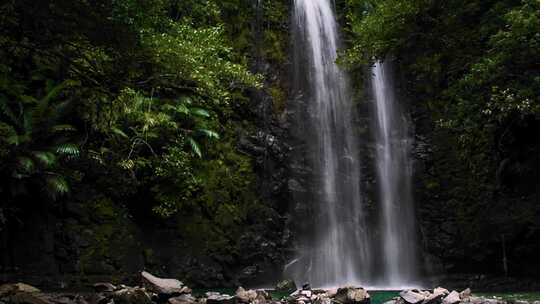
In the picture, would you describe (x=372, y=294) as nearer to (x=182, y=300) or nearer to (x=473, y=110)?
(x=473, y=110)

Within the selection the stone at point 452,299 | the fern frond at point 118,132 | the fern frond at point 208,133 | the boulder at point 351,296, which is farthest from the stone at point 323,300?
the fern frond at point 208,133

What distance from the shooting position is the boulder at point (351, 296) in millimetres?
7473

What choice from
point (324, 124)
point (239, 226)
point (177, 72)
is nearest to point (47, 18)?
point (177, 72)

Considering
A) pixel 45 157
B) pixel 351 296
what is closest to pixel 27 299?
pixel 351 296

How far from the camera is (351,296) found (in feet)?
24.7

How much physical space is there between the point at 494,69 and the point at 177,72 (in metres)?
5.98

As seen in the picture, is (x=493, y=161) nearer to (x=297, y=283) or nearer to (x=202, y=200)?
(x=297, y=283)

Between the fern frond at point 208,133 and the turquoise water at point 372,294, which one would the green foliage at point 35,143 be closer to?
the fern frond at point 208,133

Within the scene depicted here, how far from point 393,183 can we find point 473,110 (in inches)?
251

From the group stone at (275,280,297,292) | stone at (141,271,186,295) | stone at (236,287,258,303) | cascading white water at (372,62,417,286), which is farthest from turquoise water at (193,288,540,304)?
cascading white water at (372,62,417,286)

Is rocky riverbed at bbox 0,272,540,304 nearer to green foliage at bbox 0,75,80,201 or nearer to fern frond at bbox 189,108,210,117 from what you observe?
green foliage at bbox 0,75,80,201

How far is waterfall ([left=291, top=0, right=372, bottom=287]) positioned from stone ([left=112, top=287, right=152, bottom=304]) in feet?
26.2

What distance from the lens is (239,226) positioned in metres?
14.4

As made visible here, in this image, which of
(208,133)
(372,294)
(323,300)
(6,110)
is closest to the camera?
(323,300)
